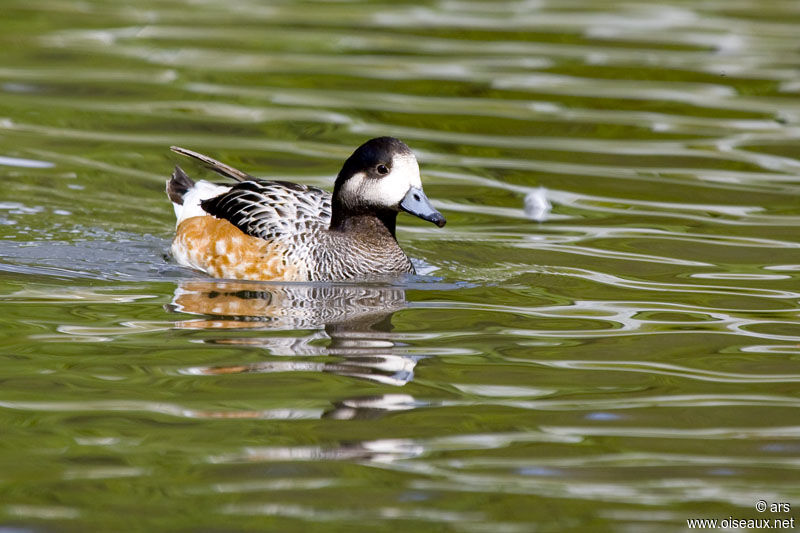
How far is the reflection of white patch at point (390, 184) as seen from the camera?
795cm

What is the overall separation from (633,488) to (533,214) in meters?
5.15

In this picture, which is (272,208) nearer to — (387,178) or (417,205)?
(387,178)

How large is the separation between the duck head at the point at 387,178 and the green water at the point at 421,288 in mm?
467

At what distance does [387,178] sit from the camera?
7.99 metres

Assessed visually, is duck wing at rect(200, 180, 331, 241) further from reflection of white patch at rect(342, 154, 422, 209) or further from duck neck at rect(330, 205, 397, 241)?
reflection of white patch at rect(342, 154, 422, 209)

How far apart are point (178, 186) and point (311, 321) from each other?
281cm

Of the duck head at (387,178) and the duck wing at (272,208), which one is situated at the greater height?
the duck head at (387,178)

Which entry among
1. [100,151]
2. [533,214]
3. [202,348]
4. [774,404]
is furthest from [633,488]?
[100,151]

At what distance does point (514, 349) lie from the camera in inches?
261

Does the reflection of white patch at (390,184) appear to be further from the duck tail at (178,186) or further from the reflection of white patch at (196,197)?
the duck tail at (178,186)

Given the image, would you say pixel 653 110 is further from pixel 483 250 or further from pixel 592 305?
pixel 592 305

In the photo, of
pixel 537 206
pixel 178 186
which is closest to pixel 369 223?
→ pixel 178 186

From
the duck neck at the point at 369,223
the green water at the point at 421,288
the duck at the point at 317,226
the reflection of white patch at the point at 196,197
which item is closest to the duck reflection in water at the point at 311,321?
the green water at the point at 421,288
